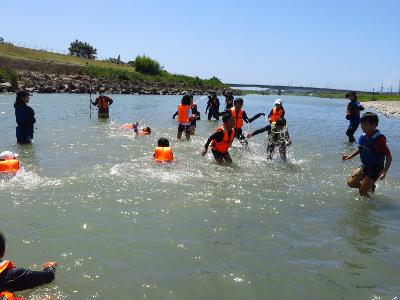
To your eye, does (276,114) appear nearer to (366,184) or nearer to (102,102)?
(366,184)

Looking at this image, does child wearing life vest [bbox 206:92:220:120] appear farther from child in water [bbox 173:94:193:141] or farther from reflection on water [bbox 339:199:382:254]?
reflection on water [bbox 339:199:382:254]

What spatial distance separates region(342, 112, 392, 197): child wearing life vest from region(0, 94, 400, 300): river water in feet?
1.22

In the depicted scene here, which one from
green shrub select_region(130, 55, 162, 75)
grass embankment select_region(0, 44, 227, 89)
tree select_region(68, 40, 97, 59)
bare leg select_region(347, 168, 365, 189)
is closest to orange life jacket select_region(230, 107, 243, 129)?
bare leg select_region(347, 168, 365, 189)

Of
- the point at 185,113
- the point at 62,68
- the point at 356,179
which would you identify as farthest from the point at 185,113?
the point at 62,68

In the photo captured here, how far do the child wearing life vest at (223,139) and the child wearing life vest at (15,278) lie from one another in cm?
619

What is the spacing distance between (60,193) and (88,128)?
11057 millimetres

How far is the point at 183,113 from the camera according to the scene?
15164mm

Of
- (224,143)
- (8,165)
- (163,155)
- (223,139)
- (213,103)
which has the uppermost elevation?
(213,103)

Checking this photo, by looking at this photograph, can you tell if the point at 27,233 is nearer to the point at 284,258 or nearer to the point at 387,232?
the point at 284,258

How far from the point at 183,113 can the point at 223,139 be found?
4.76 m

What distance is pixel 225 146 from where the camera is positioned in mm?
10758

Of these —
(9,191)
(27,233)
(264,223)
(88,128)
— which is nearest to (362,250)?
(264,223)

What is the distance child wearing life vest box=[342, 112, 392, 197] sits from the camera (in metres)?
7.88

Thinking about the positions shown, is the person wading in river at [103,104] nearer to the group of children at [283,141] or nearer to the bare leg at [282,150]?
the group of children at [283,141]
